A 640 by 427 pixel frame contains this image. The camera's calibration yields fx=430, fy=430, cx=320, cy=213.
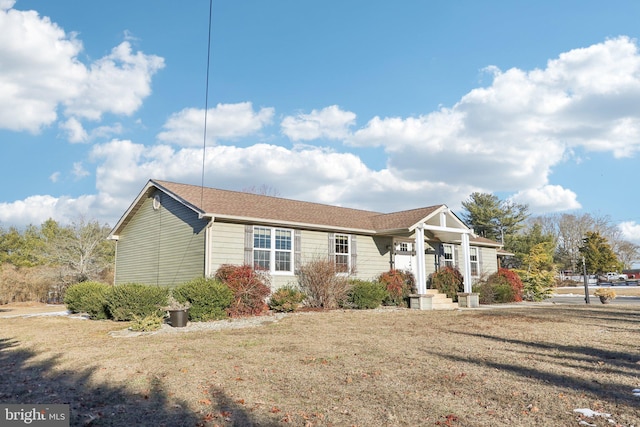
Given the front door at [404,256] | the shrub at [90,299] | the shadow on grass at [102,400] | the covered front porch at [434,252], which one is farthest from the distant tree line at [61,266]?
the shadow on grass at [102,400]

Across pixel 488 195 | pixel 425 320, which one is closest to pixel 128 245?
pixel 425 320

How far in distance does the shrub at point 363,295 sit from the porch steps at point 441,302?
265cm

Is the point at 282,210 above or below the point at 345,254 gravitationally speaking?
above

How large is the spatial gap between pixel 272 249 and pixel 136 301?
5.07 metres

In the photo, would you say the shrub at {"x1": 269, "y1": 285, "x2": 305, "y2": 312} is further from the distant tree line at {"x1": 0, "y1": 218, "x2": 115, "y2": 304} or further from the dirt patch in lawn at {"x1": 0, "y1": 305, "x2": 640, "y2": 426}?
the distant tree line at {"x1": 0, "y1": 218, "x2": 115, "y2": 304}

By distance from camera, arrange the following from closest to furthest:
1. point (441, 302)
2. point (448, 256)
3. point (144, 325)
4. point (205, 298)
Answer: point (144, 325), point (205, 298), point (441, 302), point (448, 256)

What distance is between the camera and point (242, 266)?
1446 cm

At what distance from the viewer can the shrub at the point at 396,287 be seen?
58.4ft

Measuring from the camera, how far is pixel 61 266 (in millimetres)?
26844

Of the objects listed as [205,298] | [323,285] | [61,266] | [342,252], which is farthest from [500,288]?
[61,266]

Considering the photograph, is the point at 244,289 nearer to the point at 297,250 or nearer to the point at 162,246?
the point at 297,250

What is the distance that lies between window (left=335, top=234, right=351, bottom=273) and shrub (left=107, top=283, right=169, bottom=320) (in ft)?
23.7

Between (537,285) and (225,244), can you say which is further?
(537,285)

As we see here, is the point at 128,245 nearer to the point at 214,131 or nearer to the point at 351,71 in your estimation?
the point at 214,131
